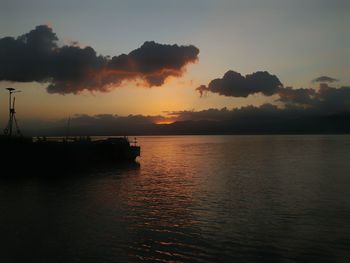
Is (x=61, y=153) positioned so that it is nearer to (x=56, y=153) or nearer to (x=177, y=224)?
(x=56, y=153)

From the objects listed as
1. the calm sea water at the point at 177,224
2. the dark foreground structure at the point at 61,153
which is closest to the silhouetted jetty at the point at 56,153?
the dark foreground structure at the point at 61,153

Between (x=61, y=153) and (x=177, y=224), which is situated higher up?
(x=61, y=153)

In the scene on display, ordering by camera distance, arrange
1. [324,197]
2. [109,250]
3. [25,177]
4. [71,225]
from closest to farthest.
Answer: [109,250] < [71,225] < [324,197] < [25,177]

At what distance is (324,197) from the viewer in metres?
40.0

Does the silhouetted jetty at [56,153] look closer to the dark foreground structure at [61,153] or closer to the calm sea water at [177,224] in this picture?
the dark foreground structure at [61,153]

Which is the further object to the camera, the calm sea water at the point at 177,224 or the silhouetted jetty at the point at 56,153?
the silhouetted jetty at the point at 56,153

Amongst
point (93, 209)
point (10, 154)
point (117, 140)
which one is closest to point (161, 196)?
point (93, 209)

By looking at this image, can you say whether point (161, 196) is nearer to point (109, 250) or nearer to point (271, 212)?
point (271, 212)

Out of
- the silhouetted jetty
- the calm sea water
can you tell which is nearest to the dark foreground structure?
the silhouetted jetty

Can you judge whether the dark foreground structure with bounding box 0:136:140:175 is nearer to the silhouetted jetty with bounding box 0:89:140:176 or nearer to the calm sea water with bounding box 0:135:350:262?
the silhouetted jetty with bounding box 0:89:140:176

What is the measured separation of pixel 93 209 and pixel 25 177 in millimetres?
35710

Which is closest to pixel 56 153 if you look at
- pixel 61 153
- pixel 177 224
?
pixel 61 153

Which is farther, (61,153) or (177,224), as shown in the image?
(61,153)

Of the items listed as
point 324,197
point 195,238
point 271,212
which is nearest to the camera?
point 195,238
